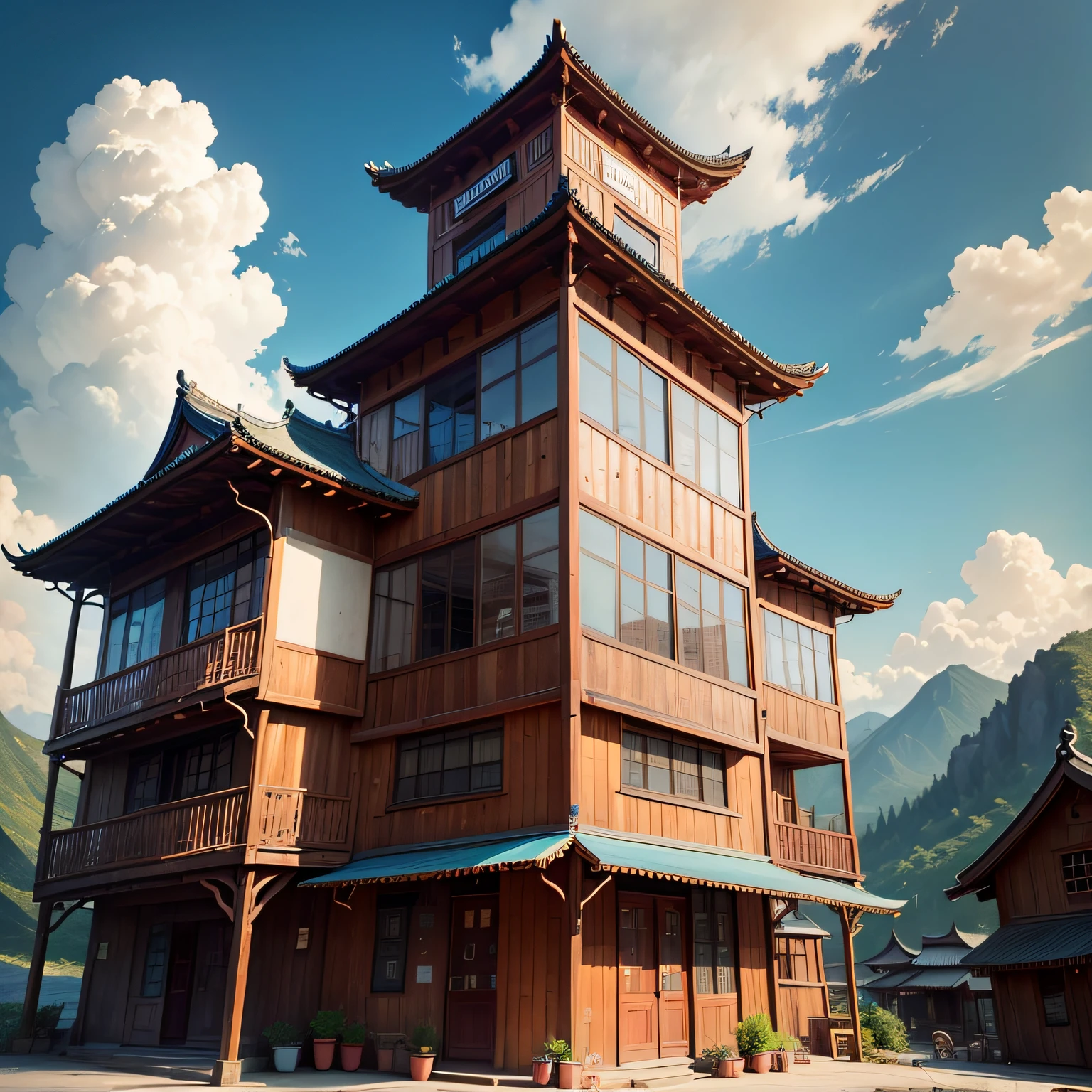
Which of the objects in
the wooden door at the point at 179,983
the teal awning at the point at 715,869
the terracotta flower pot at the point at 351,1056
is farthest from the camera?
the wooden door at the point at 179,983

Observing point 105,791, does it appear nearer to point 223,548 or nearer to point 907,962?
point 223,548

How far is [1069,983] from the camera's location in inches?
829

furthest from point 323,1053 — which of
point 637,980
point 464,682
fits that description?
point 464,682

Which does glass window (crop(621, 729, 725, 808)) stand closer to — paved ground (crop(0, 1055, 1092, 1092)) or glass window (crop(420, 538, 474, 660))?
glass window (crop(420, 538, 474, 660))

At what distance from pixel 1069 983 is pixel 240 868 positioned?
17401 millimetres

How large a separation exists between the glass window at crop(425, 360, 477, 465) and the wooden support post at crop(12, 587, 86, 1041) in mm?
10088

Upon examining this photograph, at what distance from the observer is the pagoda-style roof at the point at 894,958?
41.4m

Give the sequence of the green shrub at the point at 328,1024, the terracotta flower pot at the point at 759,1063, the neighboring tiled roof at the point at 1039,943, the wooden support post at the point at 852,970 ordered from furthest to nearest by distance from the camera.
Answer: the neighboring tiled roof at the point at 1039,943
the wooden support post at the point at 852,970
the terracotta flower pot at the point at 759,1063
the green shrub at the point at 328,1024

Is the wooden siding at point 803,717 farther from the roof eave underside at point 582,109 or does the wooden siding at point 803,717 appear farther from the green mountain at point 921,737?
the green mountain at point 921,737

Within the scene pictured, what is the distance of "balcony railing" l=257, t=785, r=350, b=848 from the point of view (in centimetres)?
1669

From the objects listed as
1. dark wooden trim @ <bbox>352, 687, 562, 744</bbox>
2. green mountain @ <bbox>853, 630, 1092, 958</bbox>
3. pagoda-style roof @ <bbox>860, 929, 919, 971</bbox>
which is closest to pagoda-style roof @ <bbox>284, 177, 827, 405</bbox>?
dark wooden trim @ <bbox>352, 687, 562, 744</bbox>

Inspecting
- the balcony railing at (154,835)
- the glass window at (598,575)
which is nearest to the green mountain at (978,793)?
the balcony railing at (154,835)

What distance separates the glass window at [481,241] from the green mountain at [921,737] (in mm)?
163813

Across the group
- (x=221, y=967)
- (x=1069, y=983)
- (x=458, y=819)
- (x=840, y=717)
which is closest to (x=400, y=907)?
(x=458, y=819)
